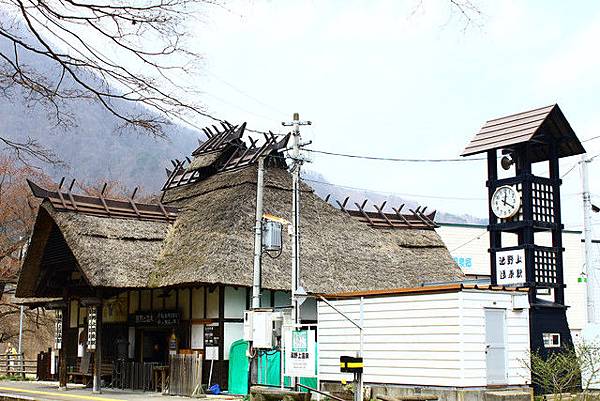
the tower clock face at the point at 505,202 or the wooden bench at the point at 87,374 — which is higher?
the tower clock face at the point at 505,202

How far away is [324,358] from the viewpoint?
19141 mm

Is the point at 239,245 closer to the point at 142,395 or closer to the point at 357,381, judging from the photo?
the point at 142,395

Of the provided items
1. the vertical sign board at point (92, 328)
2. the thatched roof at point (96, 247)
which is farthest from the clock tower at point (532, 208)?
the vertical sign board at point (92, 328)

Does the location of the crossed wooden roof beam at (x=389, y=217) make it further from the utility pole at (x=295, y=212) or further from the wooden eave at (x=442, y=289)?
the wooden eave at (x=442, y=289)

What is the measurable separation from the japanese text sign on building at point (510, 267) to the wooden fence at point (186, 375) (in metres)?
8.60

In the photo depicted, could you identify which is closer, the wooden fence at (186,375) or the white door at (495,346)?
the white door at (495,346)

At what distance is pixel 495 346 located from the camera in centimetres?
1659

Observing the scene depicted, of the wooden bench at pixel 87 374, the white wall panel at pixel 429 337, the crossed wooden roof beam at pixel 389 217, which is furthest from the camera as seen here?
the crossed wooden roof beam at pixel 389 217

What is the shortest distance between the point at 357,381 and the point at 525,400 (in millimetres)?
4329

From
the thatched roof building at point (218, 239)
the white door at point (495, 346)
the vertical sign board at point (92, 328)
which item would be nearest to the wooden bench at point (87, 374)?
the vertical sign board at point (92, 328)

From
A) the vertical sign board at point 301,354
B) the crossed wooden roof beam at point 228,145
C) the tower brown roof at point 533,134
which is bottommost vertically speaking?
the vertical sign board at point 301,354

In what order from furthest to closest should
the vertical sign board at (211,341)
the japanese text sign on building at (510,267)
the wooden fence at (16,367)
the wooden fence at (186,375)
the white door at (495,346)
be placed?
the wooden fence at (16,367) → the vertical sign board at (211,341) → the wooden fence at (186,375) → the japanese text sign on building at (510,267) → the white door at (495,346)

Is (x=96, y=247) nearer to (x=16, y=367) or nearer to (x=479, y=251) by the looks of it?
(x=16, y=367)

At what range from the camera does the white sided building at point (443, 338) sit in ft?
52.9
